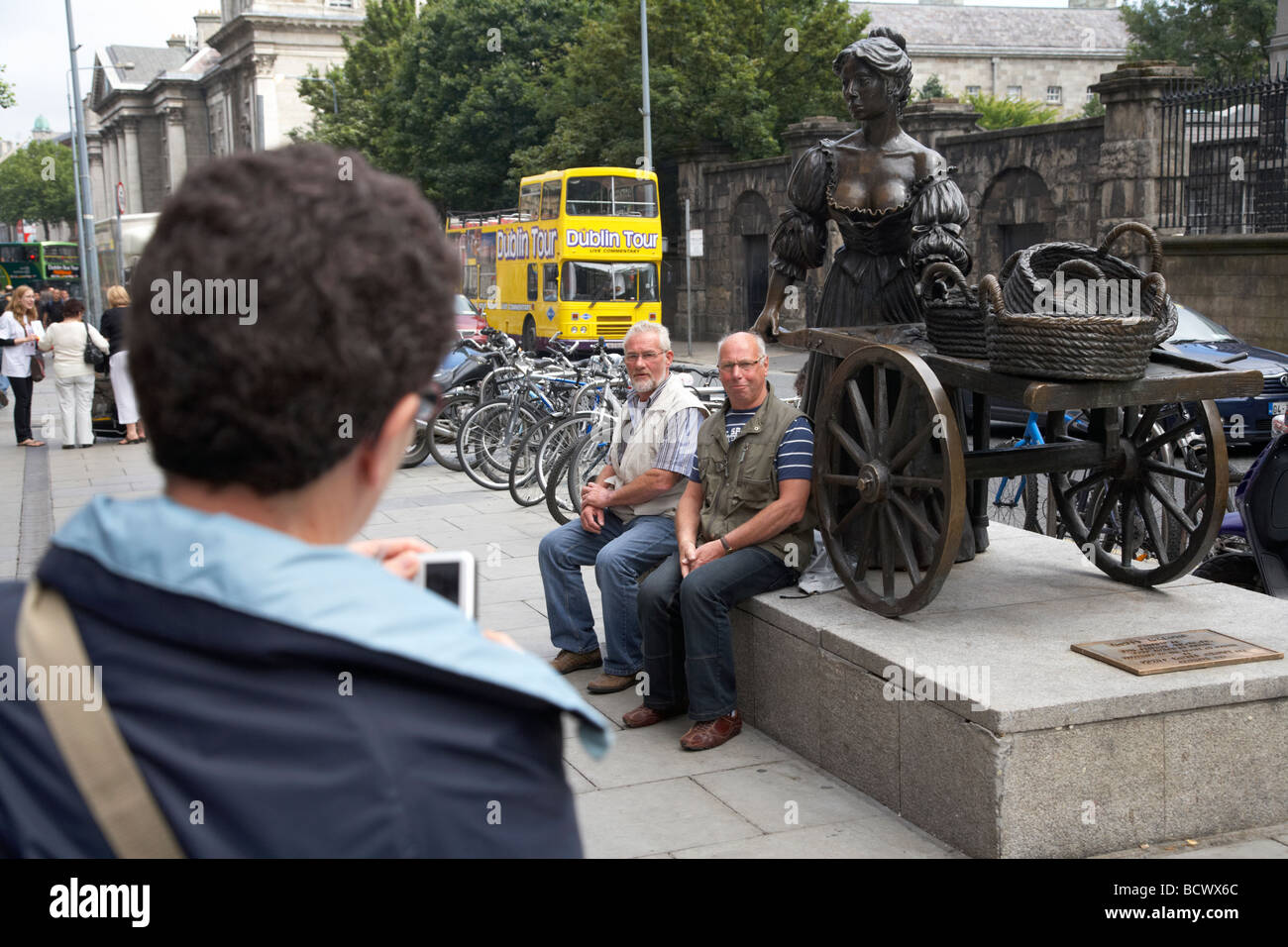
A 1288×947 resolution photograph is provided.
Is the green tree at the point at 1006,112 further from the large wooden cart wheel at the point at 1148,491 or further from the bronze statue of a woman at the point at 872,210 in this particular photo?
the large wooden cart wheel at the point at 1148,491

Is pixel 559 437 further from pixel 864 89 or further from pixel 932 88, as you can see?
pixel 932 88

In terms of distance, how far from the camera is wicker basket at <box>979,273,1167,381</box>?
4.46 m

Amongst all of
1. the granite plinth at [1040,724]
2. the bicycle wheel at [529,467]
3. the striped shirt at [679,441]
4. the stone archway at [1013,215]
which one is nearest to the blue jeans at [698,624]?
the granite plinth at [1040,724]

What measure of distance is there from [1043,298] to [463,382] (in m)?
9.89

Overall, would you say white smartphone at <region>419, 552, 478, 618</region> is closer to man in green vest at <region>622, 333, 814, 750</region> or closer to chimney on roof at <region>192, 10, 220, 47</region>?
man in green vest at <region>622, 333, 814, 750</region>

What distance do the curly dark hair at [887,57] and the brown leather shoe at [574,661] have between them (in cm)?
284

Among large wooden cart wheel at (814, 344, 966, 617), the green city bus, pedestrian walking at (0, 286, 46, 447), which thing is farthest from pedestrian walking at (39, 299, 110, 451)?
the green city bus

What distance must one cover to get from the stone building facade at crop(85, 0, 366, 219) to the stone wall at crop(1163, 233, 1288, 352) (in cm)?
5249

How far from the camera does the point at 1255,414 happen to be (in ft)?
42.5

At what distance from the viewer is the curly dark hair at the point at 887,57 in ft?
19.3
